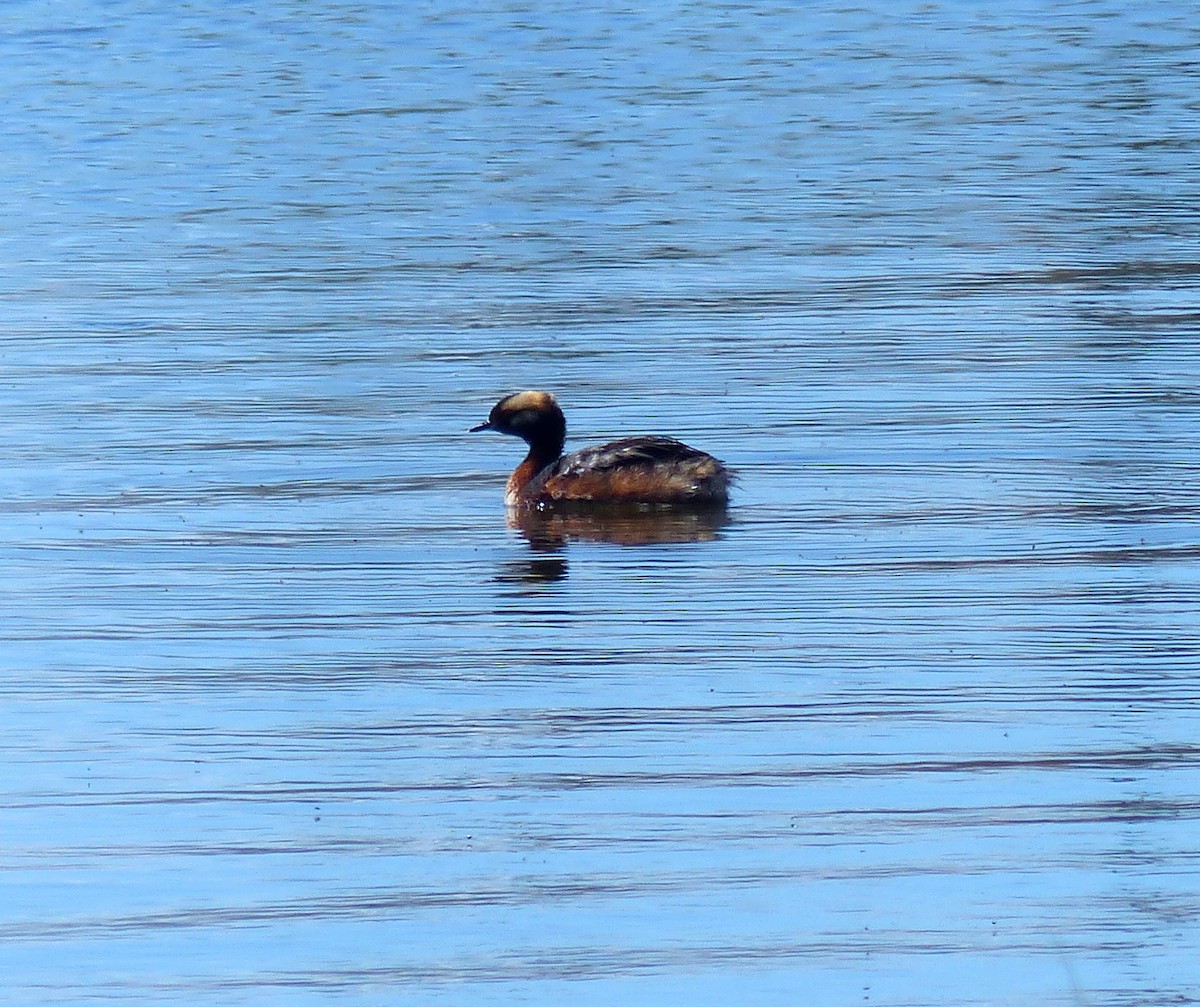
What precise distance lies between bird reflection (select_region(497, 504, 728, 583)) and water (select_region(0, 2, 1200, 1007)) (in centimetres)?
5

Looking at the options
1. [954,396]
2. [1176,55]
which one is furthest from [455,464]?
[1176,55]

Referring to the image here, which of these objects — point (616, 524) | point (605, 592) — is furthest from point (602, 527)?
point (605, 592)

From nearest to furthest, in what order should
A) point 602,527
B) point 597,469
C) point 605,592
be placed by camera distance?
point 605,592 → point 602,527 → point 597,469

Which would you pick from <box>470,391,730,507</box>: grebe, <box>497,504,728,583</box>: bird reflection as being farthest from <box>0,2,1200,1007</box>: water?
<box>470,391,730,507</box>: grebe

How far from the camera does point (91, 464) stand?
13719 mm

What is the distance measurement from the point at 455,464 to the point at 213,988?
298 inches

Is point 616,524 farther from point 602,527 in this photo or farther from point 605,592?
point 605,592

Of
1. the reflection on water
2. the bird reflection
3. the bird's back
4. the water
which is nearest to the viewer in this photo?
the water

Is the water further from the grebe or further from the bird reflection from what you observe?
the grebe

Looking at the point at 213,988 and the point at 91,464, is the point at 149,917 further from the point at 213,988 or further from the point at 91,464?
the point at 91,464

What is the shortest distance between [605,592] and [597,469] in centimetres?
191

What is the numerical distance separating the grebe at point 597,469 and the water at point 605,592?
0.20 metres

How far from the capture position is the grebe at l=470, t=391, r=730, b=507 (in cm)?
1270

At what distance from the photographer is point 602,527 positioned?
12.9 metres
